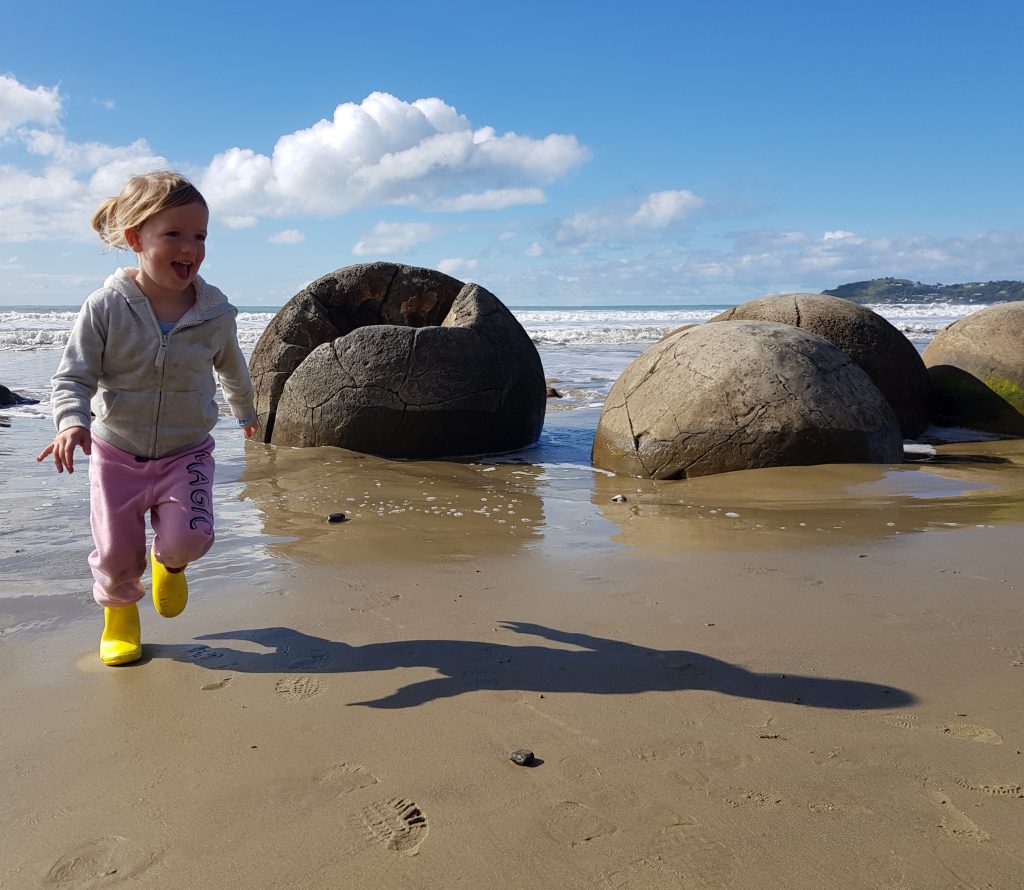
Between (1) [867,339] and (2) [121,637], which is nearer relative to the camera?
(2) [121,637]

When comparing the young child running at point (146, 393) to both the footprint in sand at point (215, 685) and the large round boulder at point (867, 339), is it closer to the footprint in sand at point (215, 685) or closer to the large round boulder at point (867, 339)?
the footprint in sand at point (215, 685)

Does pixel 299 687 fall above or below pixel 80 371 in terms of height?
below

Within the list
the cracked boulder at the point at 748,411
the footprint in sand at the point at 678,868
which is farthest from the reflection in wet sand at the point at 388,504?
the footprint in sand at the point at 678,868

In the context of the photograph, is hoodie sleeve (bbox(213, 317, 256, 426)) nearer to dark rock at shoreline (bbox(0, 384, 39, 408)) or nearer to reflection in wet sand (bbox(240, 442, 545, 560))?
reflection in wet sand (bbox(240, 442, 545, 560))

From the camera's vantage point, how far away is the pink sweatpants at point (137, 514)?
3.15 m

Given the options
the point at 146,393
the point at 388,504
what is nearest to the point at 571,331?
the point at 388,504

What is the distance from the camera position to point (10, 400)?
11258 millimetres

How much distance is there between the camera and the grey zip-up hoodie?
3146 mm

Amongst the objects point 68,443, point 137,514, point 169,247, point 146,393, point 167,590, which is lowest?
point 167,590

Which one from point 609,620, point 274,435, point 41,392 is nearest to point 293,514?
point 609,620

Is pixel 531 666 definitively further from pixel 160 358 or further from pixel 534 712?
pixel 160 358

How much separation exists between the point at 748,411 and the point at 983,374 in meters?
4.37

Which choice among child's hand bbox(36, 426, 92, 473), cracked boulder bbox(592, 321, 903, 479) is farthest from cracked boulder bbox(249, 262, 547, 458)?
child's hand bbox(36, 426, 92, 473)

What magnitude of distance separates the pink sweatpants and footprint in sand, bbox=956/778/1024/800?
93.1 inches
